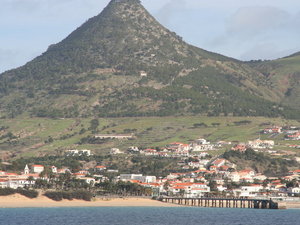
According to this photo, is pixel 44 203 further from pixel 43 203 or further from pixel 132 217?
pixel 132 217

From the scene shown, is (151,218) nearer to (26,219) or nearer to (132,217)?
(132,217)

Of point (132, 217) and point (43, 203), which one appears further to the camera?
point (43, 203)

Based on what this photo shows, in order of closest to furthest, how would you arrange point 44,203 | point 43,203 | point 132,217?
1. point 132,217
2. point 43,203
3. point 44,203

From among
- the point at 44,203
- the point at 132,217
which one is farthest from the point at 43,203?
the point at 132,217

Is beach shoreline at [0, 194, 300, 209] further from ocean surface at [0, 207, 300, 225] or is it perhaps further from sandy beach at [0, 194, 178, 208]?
ocean surface at [0, 207, 300, 225]

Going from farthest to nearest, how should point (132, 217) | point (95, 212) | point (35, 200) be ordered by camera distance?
point (35, 200) < point (95, 212) < point (132, 217)

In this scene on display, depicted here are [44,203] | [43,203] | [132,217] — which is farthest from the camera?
[44,203]

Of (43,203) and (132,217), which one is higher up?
(43,203)

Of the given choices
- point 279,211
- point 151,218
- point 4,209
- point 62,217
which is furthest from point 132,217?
point 279,211

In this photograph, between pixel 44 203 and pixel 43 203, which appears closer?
pixel 43 203
